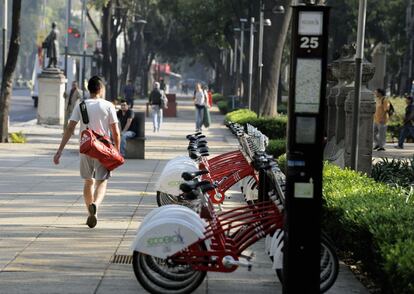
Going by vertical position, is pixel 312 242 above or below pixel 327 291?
above

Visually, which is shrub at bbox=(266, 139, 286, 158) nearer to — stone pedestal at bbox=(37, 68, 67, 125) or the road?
stone pedestal at bbox=(37, 68, 67, 125)

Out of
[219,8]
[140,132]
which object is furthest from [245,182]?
[219,8]

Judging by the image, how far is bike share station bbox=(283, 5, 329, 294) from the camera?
7.12m

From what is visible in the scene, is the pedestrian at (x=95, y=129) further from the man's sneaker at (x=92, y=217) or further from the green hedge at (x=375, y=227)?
the green hedge at (x=375, y=227)

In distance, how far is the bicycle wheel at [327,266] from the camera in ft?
27.7

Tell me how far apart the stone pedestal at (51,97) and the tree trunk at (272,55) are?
806 centimetres

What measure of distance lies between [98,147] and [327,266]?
4.20 metres

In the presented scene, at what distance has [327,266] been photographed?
8484 millimetres

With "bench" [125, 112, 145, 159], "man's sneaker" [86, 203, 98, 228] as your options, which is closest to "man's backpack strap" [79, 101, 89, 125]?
"man's sneaker" [86, 203, 98, 228]

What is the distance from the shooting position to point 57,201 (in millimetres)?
14891

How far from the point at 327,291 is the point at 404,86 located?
56.4 meters

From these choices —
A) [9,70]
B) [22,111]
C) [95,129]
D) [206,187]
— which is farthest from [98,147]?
[22,111]

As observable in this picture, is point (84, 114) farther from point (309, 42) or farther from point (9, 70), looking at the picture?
point (9, 70)

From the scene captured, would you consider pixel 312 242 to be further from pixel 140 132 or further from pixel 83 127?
pixel 140 132
